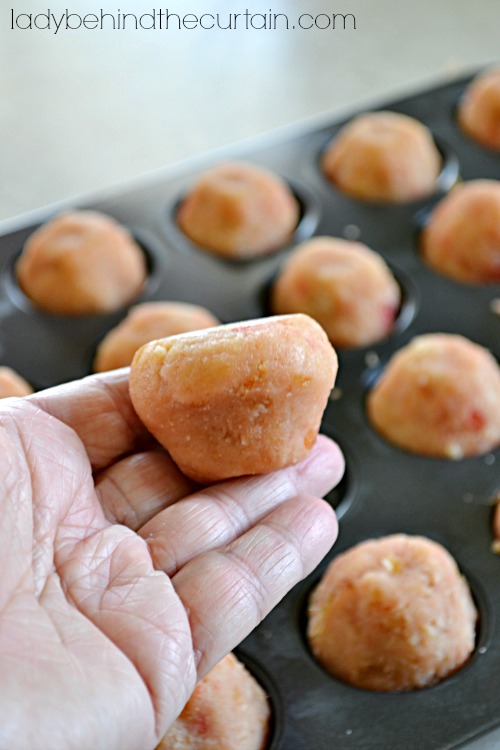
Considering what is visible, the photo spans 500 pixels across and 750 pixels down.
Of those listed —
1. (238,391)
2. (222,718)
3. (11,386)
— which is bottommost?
(222,718)

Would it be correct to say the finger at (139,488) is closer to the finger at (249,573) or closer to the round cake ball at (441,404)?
the finger at (249,573)

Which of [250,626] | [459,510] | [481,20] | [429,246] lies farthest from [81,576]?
[481,20]

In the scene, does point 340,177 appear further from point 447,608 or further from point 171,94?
point 447,608

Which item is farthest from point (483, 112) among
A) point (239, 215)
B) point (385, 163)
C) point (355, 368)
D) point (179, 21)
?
point (179, 21)

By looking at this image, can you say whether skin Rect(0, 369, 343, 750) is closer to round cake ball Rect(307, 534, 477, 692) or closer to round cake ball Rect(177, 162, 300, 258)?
round cake ball Rect(307, 534, 477, 692)

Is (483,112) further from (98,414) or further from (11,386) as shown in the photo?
(98,414)
